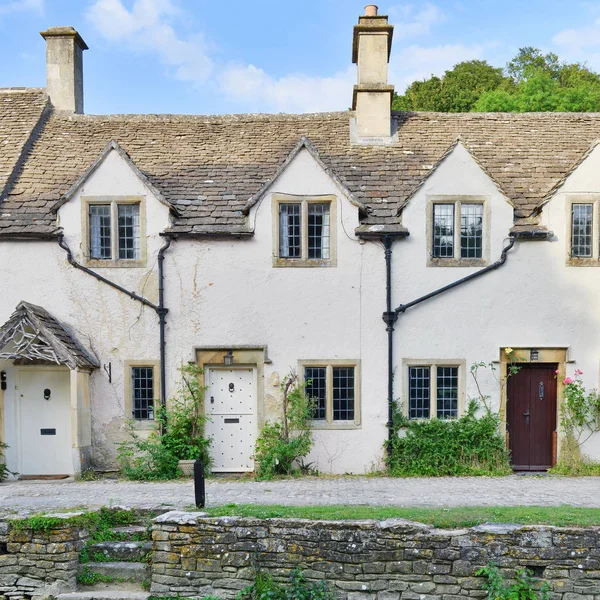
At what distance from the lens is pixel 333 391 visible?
14570mm

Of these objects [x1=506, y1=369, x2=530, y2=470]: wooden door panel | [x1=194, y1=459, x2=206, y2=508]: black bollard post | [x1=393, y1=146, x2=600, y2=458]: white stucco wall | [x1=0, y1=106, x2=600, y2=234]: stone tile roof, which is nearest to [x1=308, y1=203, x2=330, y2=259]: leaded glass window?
[x1=0, y1=106, x2=600, y2=234]: stone tile roof

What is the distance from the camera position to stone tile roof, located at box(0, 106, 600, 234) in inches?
589

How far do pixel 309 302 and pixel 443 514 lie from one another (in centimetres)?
627

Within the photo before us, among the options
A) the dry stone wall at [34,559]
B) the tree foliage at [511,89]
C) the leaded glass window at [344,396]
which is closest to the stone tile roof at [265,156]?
the leaded glass window at [344,396]

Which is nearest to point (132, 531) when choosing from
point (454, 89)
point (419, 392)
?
point (419, 392)

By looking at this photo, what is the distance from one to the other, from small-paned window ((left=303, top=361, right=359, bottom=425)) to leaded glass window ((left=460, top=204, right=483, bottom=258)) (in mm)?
3725

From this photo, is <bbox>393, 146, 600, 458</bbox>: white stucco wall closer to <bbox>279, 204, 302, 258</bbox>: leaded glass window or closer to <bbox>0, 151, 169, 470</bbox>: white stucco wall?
<bbox>279, 204, 302, 258</bbox>: leaded glass window

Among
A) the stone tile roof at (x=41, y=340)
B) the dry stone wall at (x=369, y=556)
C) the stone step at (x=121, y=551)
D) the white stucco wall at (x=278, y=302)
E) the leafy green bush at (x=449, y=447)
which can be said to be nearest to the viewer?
the dry stone wall at (x=369, y=556)

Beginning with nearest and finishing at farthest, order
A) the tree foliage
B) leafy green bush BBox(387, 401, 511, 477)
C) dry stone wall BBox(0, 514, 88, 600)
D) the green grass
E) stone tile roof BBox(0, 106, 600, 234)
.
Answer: the green grass < dry stone wall BBox(0, 514, 88, 600) < leafy green bush BBox(387, 401, 511, 477) < stone tile roof BBox(0, 106, 600, 234) < the tree foliage

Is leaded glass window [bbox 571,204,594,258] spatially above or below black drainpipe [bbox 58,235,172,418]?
above

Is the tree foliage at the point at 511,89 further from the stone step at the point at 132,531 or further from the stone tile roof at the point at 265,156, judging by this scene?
the stone step at the point at 132,531

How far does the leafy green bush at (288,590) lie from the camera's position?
8.73 m

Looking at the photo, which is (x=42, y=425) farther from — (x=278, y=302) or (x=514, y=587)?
(x=514, y=587)

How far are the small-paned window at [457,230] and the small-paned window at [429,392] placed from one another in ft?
8.42
